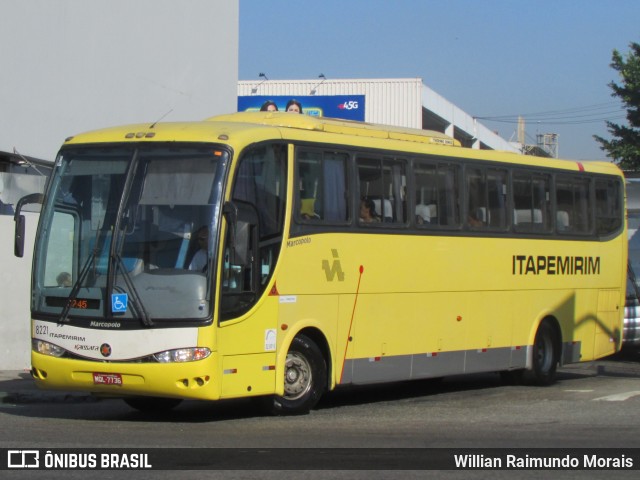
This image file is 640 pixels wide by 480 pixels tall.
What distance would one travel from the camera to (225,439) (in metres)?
10.8

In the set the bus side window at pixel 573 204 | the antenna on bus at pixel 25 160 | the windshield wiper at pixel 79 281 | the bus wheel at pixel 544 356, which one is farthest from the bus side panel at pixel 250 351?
the antenna on bus at pixel 25 160

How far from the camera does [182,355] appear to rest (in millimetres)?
11523

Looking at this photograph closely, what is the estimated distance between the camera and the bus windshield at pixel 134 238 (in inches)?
458

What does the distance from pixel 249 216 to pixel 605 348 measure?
30.6ft

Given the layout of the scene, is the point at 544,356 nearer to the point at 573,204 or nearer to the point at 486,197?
the point at 573,204

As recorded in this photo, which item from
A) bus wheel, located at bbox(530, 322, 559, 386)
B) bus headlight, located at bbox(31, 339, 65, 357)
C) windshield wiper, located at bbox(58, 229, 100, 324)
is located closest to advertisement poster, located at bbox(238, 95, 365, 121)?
bus wheel, located at bbox(530, 322, 559, 386)

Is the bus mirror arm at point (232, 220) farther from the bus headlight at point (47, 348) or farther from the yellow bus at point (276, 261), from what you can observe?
the bus headlight at point (47, 348)

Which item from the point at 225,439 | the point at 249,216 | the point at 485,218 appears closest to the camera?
the point at 225,439

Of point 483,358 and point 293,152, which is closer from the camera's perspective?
point 293,152

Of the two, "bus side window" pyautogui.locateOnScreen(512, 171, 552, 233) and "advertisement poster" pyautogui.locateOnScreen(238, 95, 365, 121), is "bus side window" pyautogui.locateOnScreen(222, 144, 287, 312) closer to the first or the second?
"bus side window" pyautogui.locateOnScreen(512, 171, 552, 233)

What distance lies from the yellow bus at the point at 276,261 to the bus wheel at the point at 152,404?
23 millimetres

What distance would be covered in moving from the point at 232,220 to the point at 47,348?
2.54 meters

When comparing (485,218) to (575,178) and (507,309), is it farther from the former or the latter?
(575,178)

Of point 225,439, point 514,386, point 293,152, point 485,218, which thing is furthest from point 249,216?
point 514,386
